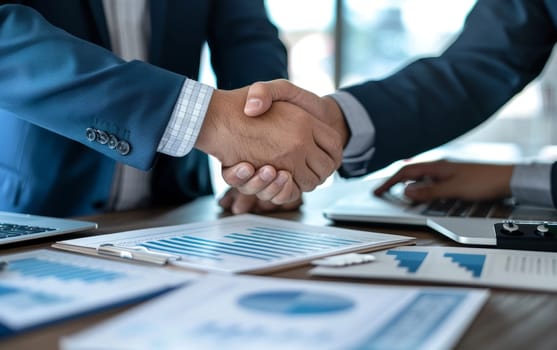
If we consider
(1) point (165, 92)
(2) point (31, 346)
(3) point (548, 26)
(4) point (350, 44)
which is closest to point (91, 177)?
(1) point (165, 92)

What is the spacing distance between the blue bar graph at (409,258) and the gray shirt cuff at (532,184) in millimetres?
570

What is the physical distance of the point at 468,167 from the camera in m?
1.45

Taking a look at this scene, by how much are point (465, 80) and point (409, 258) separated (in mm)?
891

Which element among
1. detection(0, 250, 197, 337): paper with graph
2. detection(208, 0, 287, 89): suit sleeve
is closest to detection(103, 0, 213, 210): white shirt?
detection(208, 0, 287, 89): suit sleeve

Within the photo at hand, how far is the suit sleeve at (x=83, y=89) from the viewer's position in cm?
110

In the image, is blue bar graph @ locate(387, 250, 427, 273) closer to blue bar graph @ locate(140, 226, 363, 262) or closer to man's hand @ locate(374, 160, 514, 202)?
blue bar graph @ locate(140, 226, 363, 262)

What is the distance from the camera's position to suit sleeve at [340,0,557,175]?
4.96ft

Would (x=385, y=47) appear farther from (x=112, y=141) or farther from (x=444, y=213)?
(x=112, y=141)

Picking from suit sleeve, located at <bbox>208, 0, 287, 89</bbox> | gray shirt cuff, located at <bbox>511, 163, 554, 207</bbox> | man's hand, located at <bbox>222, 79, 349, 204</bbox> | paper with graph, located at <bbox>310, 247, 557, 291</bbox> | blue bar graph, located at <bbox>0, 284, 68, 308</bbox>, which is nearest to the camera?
blue bar graph, located at <bbox>0, 284, 68, 308</bbox>

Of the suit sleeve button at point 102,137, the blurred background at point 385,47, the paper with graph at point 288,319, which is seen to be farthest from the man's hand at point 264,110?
the blurred background at point 385,47

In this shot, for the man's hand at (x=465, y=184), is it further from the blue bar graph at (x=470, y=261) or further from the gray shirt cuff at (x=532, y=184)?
the blue bar graph at (x=470, y=261)

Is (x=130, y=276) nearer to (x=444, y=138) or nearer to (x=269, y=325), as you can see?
(x=269, y=325)

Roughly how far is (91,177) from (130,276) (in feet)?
2.53

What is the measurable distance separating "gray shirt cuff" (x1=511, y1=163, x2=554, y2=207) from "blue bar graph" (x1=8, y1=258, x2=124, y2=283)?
891mm
